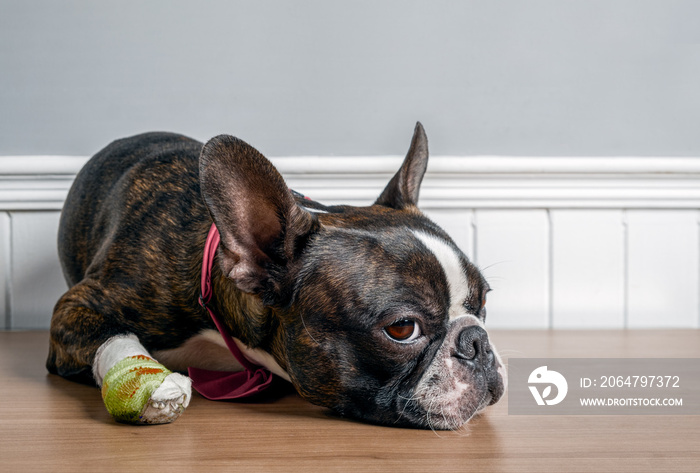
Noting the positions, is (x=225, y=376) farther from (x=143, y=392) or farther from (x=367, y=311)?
(x=367, y=311)

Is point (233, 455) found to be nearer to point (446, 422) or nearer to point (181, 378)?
point (181, 378)

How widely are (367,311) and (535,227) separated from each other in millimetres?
1268

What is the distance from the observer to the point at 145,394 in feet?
3.58

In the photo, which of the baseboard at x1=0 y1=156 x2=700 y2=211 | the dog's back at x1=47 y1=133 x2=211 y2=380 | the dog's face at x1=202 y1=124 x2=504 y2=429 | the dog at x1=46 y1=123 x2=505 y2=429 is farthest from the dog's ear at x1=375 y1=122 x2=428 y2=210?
the baseboard at x1=0 y1=156 x2=700 y2=211

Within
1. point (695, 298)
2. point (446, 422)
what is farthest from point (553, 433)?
point (695, 298)

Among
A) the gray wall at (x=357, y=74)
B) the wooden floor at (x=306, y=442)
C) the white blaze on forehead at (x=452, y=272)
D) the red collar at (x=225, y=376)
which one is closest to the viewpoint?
the wooden floor at (x=306, y=442)

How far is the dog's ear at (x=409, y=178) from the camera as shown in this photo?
1.52 m

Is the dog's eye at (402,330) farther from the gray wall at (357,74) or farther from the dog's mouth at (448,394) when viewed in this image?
the gray wall at (357,74)

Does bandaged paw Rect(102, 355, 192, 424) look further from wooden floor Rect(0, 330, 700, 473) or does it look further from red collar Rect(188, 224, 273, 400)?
red collar Rect(188, 224, 273, 400)

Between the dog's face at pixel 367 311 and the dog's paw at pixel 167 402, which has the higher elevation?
the dog's face at pixel 367 311

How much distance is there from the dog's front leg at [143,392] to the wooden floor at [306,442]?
3 cm

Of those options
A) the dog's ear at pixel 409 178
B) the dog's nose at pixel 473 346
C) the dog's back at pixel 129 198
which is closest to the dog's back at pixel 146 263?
the dog's back at pixel 129 198

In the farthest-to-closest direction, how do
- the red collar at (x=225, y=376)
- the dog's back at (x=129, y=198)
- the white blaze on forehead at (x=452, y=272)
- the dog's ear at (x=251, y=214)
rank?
1. the dog's back at (x=129, y=198)
2. the red collar at (x=225, y=376)
3. the white blaze on forehead at (x=452, y=272)
4. the dog's ear at (x=251, y=214)

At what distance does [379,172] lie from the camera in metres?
2.18
